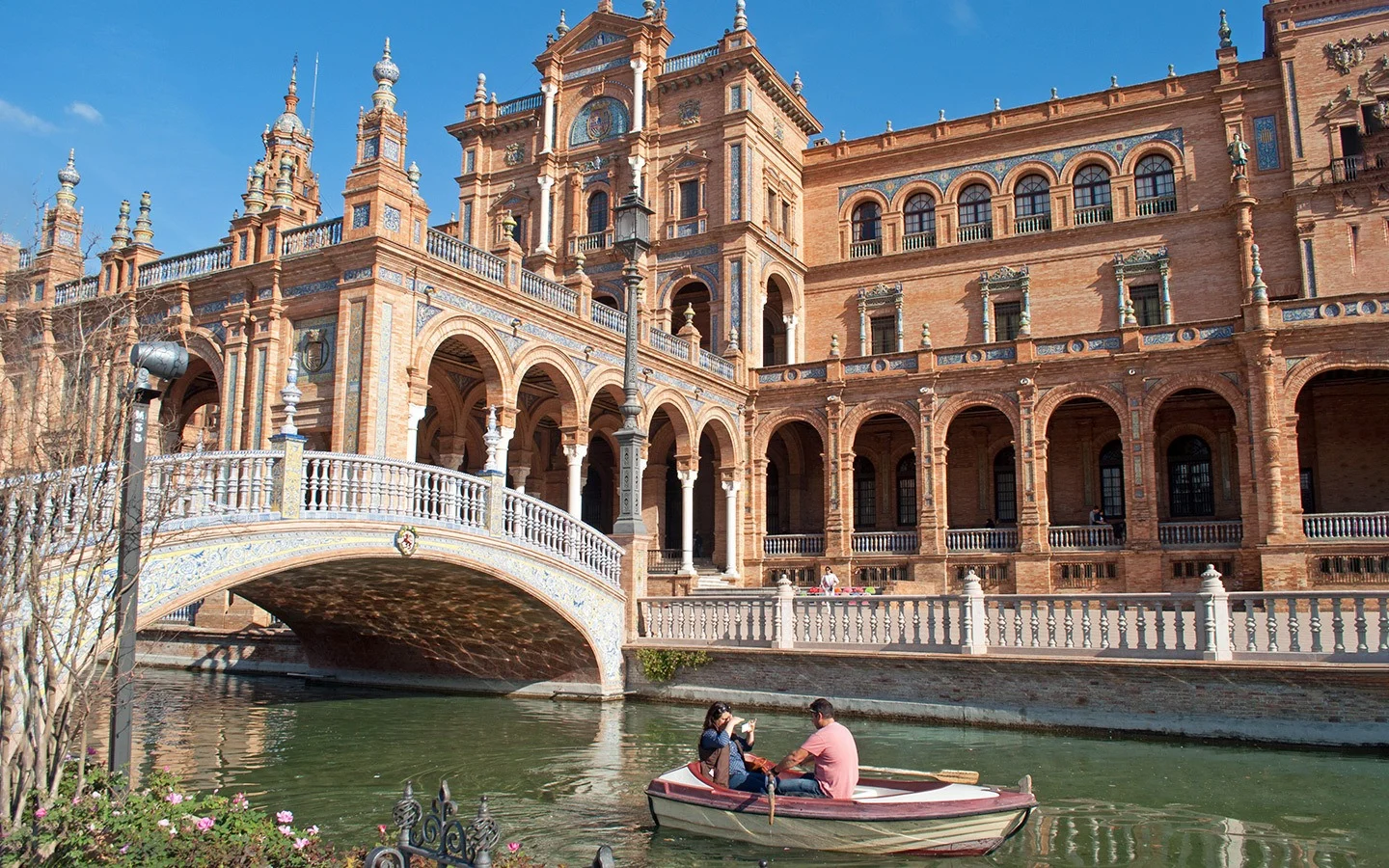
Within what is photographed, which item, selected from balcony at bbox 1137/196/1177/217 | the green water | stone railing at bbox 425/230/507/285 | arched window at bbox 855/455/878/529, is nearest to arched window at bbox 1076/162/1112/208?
balcony at bbox 1137/196/1177/217

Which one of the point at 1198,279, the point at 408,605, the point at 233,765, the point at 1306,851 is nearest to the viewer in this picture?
the point at 1306,851

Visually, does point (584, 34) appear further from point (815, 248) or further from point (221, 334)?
point (221, 334)

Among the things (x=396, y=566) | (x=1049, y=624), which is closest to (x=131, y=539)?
(x=396, y=566)

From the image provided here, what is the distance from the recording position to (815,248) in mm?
36094

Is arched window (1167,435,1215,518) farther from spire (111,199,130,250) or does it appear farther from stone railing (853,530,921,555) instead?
spire (111,199,130,250)

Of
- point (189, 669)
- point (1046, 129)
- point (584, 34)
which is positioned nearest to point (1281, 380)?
point (1046, 129)

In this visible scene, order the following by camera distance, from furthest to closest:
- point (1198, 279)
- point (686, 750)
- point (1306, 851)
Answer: point (1198, 279)
point (686, 750)
point (1306, 851)

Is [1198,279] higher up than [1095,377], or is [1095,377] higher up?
[1198,279]

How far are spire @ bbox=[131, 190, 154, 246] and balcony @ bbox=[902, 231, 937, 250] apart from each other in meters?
21.7

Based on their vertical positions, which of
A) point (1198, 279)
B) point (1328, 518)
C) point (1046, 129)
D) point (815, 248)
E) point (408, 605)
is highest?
point (1046, 129)

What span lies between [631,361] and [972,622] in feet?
21.4

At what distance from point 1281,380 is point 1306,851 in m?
19.4

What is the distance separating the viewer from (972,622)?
15164 mm

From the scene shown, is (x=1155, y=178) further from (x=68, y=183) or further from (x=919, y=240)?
(x=68, y=183)
